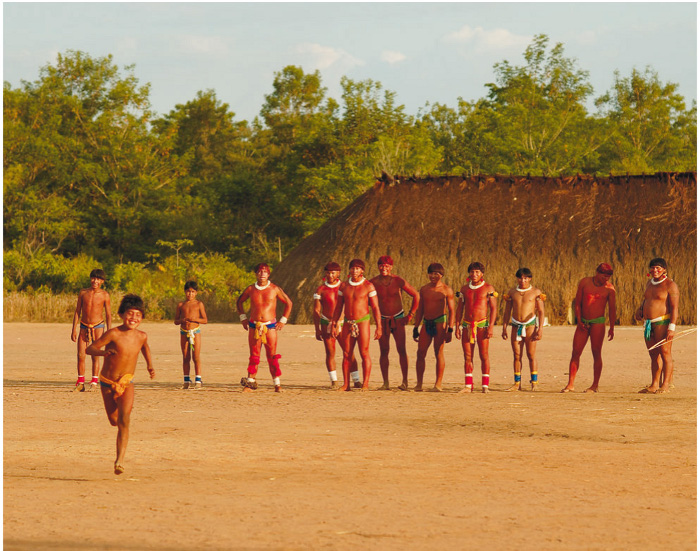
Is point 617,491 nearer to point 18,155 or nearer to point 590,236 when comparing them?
point 590,236

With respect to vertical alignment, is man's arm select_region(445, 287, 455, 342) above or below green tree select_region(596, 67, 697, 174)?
below

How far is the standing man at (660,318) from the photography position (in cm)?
1366

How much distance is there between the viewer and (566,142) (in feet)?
152

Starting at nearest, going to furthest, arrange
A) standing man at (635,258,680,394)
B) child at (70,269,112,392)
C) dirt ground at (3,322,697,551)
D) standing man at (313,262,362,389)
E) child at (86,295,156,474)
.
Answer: dirt ground at (3,322,697,551), child at (86,295,156,474), child at (70,269,112,392), standing man at (635,258,680,394), standing man at (313,262,362,389)

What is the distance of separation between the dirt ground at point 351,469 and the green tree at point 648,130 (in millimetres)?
35996

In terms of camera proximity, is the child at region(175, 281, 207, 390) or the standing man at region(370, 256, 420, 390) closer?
the child at region(175, 281, 207, 390)

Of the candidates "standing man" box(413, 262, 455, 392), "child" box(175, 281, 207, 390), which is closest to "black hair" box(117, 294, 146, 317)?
"child" box(175, 281, 207, 390)

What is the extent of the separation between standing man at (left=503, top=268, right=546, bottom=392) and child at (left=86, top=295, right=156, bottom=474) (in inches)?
264

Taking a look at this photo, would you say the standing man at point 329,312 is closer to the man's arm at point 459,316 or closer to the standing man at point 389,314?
the standing man at point 389,314

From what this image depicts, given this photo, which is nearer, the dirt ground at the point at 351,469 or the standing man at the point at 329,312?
the dirt ground at the point at 351,469

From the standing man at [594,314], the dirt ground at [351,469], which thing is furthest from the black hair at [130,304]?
the standing man at [594,314]

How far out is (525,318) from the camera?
548 inches

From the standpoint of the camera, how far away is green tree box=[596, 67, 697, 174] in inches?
1944

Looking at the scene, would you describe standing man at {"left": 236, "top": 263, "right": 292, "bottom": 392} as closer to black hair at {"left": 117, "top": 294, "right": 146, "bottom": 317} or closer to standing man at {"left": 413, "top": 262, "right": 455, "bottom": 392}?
standing man at {"left": 413, "top": 262, "right": 455, "bottom": 392}
